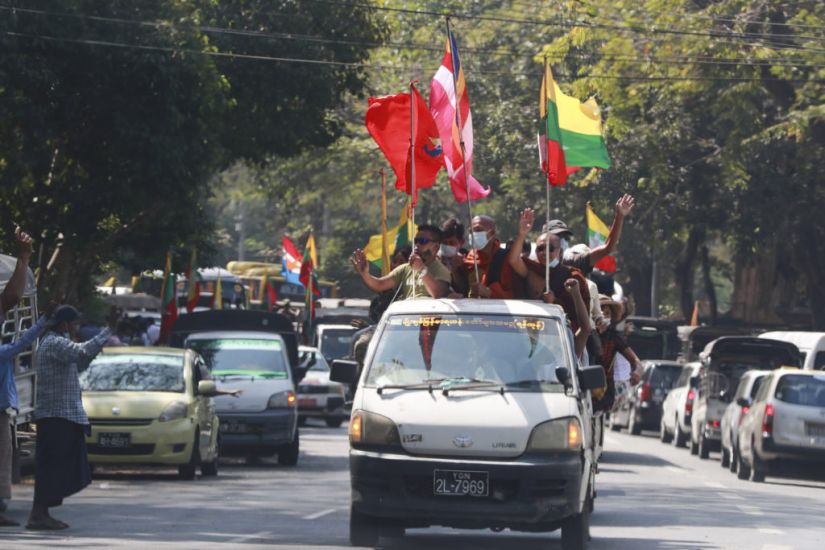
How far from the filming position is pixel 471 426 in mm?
11688

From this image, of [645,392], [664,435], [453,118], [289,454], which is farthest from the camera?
[645,392]

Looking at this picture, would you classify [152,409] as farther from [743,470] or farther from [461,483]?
[743,470]

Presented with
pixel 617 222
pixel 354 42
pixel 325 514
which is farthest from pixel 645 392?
pixel 617 222

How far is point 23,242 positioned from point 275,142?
20444 mm

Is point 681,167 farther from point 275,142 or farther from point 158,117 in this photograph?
point 158,117

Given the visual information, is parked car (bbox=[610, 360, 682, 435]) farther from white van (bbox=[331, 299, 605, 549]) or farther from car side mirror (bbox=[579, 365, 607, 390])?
car side mirror (bbox=[579, 365, 607, 390])

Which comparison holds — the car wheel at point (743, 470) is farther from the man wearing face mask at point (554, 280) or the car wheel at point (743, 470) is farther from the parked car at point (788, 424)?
the man wearing face mask at point (554, 280)

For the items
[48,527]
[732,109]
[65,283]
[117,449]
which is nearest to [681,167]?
[732,109]

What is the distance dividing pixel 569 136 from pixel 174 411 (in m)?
5.74

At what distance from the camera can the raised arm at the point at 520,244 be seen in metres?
13.1

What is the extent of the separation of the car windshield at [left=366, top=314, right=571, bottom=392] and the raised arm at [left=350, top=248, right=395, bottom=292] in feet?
4.87

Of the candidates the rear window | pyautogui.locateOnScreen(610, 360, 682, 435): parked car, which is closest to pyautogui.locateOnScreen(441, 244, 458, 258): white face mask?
the rear window

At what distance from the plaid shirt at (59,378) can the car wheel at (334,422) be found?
852 inches

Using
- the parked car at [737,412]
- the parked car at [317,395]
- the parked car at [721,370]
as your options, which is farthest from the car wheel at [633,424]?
the parked car at [737,412]
